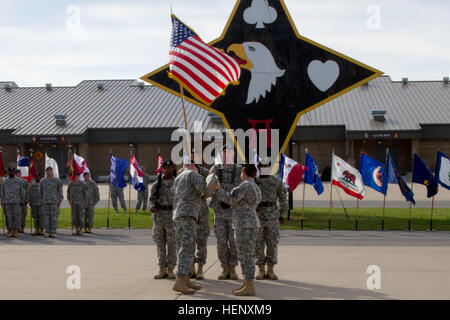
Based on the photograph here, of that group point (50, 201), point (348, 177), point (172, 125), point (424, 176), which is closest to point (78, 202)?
point (50, 201)

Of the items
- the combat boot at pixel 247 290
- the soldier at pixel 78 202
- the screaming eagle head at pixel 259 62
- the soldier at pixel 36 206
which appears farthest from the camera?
the screaming eagle head at pixel 259 62

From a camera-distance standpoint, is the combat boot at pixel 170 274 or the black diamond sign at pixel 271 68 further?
the black diamond sign at pixel 271 68

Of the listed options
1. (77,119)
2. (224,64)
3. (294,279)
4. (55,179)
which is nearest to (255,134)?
(55,179)

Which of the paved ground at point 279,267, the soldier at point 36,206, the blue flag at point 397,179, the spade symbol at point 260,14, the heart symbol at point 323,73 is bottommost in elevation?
the paved ground at point 279,267

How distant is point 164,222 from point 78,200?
24.3 feet

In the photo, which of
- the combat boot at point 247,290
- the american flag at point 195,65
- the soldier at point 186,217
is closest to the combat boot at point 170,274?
the soldier at point 186,217

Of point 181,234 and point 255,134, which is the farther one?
point 255,134

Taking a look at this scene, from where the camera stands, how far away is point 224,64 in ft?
31.7

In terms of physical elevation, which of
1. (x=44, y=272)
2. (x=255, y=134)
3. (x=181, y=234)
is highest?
(x=255, y=134)

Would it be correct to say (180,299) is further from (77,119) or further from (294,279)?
(77,119)

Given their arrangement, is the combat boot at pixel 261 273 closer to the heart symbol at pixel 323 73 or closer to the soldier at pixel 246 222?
the soldier at pixel 246 222

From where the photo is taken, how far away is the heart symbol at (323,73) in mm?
18828

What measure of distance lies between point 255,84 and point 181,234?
38.2ft

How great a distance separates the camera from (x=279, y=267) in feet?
32.1
